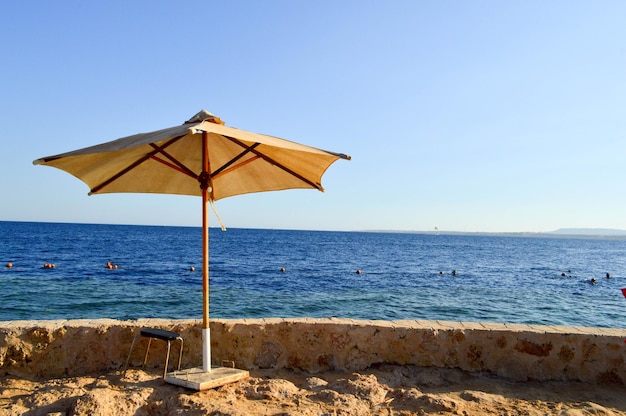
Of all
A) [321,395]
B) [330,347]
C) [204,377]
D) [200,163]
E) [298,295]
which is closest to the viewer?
[321,395]

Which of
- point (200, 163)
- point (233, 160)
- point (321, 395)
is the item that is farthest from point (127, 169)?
point (321, 395)

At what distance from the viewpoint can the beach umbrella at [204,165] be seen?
13.0ft

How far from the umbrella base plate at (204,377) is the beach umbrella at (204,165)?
0.38 feet

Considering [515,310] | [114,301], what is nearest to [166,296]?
[114,301]

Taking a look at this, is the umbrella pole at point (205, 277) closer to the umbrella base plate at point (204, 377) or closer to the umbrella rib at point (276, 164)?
the umbrella base plate at point (204, 377)

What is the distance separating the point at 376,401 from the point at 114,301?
16.5 metres

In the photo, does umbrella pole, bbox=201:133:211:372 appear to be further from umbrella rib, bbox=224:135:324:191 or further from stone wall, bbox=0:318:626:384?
stone wall, bbox=0:318:626:384

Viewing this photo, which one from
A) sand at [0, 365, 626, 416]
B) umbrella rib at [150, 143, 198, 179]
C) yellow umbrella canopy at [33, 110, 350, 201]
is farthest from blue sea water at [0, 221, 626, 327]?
umbrella rib at [150, 143, 198, 179]

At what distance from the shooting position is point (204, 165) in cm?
443

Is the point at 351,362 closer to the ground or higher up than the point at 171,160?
closer to the ground

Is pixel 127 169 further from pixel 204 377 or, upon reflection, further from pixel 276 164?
pixel 204 377

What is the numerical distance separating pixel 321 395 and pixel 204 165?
245cm

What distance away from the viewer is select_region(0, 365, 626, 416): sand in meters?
3.60

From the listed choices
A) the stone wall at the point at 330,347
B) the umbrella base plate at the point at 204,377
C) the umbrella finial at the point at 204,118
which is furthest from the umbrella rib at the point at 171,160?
the umbrella base plate at the point at 204,377
